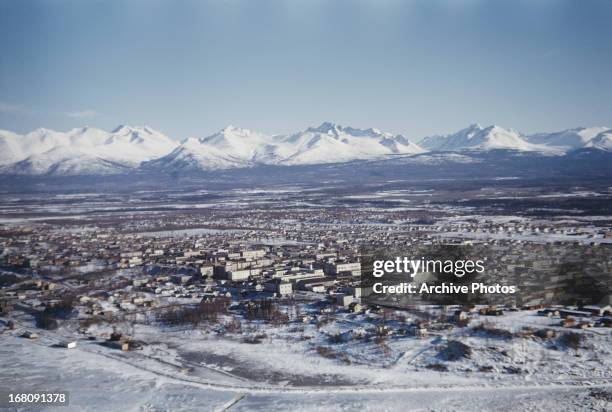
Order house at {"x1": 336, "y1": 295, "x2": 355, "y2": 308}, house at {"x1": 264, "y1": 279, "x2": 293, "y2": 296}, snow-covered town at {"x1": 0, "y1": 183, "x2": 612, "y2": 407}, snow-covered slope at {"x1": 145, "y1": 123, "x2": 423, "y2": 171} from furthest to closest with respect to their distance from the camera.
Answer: snow-covered slope at {"x1": 145, "y1": 123, "x2": 423, "y2": 171}, house at {"x1": 264, "y1": 279, "x2": 293, "y2": 296}, house at {"x1": 336, "y1": 295, "x2": 355, "y2": 308}, snow-covered town at {"x1": 0, "y1": 183, "x2": 612, "y2": 407}

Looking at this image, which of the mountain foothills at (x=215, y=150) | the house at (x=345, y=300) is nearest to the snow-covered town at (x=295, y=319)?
the house at (x=345, y=300)

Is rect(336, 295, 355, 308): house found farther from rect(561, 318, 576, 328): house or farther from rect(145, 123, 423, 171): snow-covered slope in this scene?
rect(145, 123, 423, 171): snow-covered slope

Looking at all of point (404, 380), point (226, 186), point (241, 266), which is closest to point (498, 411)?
point (404, 380)

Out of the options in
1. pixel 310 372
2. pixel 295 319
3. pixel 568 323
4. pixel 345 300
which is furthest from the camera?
pixel 345 300

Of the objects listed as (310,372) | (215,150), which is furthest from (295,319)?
(215,150)

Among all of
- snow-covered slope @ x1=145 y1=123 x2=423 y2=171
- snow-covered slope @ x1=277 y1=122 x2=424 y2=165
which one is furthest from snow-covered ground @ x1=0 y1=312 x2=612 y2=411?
snow-covered slope @ x1=277 y1=122 x2=424 y2=165

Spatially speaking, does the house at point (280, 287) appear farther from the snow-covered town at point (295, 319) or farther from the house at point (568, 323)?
the house at point (568, 323)

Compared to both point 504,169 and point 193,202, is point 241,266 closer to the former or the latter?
point 193,202

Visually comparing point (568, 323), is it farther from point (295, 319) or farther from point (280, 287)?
point (280, 287)
